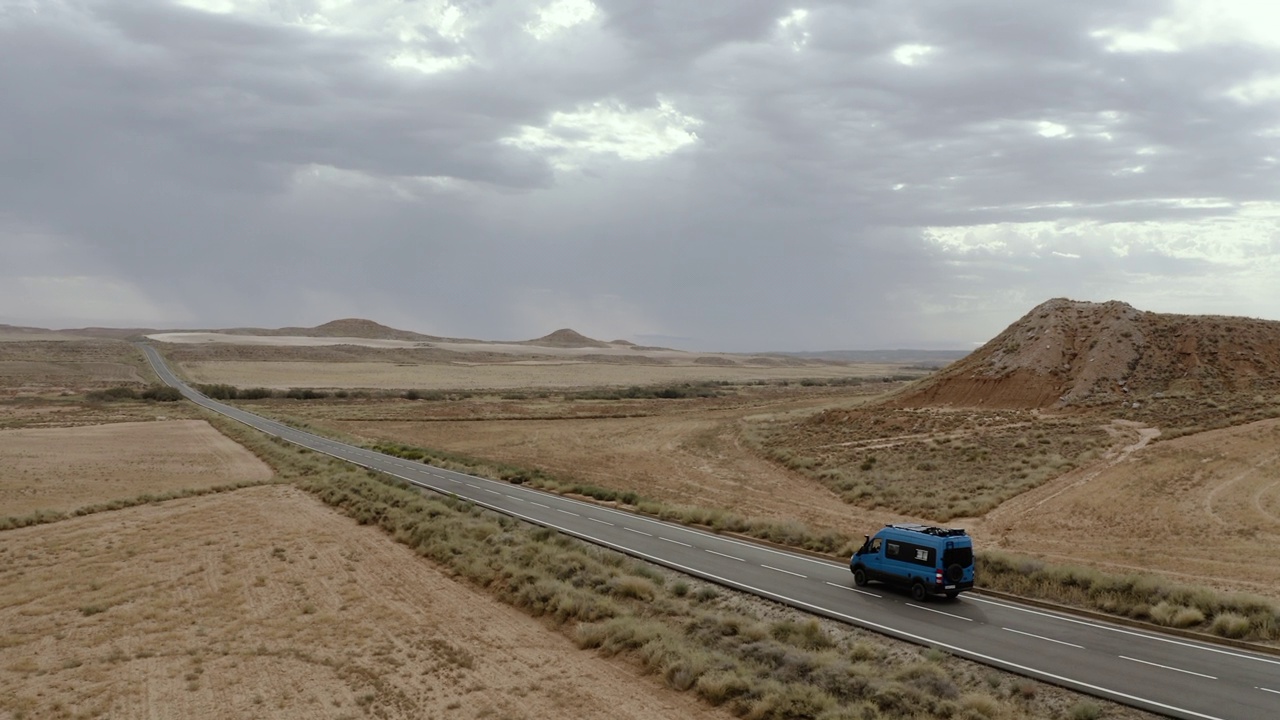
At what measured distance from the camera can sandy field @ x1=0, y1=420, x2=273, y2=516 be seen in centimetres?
3938

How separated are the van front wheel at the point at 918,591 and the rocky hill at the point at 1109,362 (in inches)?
1436

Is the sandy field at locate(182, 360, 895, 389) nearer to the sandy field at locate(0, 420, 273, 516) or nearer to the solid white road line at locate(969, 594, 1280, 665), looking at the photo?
the sandy field at locate(0, 420, 273, 516)

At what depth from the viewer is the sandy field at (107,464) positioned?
39375 mm

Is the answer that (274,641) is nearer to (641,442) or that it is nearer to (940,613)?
(940,613)

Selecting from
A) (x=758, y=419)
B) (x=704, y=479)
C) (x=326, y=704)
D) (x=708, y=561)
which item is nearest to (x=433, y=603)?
(x=326, y=704)

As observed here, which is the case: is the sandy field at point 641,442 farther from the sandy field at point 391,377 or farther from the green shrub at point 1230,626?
the sandy field at point 391,377

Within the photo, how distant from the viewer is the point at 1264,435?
37781 millimetres

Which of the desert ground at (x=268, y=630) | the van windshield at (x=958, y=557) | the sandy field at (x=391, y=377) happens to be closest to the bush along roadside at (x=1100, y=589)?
the van windshield at (x=958, y=557)

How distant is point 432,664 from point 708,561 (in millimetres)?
10827

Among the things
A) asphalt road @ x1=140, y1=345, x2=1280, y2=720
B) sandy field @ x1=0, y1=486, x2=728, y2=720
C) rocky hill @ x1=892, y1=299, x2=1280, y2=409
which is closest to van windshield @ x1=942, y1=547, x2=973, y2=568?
asphalt road @ x1=140, y1=345, x2=1280, y2=720

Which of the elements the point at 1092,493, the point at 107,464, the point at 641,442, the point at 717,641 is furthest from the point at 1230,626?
the point at 107,464

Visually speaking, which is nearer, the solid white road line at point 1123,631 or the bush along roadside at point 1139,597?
the solid white road line at point 1123,631

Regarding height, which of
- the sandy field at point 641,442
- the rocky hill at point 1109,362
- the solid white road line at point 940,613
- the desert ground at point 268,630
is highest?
the rocky hill at point 1109,362

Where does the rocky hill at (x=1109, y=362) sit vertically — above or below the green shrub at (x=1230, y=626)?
above
